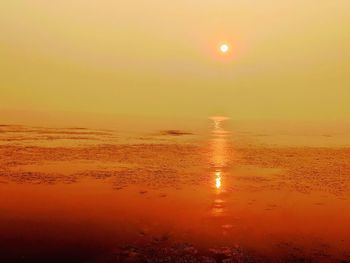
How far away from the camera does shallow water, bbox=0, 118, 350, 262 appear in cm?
1550

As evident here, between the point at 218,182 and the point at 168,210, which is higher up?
the point at 218,182

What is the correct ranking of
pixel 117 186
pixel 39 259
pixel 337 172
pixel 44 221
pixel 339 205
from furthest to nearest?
pixel 337 172, pixel 117 186, pixel 339 205, pixel 44 221, pixel 39 259

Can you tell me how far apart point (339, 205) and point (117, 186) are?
14.1 m

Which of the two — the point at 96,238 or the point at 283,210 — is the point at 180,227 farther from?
the point at 283,210

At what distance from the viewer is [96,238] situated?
54.3ft

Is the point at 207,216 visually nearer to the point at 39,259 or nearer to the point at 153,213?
the point at 153,213

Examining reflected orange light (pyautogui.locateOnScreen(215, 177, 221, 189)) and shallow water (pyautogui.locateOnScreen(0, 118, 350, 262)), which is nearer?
shallow water (pyautogui.locateOnScreen(0, 118, 350, 262))

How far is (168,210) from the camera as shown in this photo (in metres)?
21.5

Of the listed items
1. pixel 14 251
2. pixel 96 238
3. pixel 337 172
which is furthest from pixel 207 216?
pixel 337 172

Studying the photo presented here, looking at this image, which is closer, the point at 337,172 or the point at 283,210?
the point at 283,210

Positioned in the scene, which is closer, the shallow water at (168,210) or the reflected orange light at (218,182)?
the shallow water at (168,210)

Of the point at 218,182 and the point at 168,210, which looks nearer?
the point at 168,210

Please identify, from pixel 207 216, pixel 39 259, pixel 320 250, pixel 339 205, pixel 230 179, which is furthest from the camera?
pixel 230 179

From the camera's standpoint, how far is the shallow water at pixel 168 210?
15.5 meters
